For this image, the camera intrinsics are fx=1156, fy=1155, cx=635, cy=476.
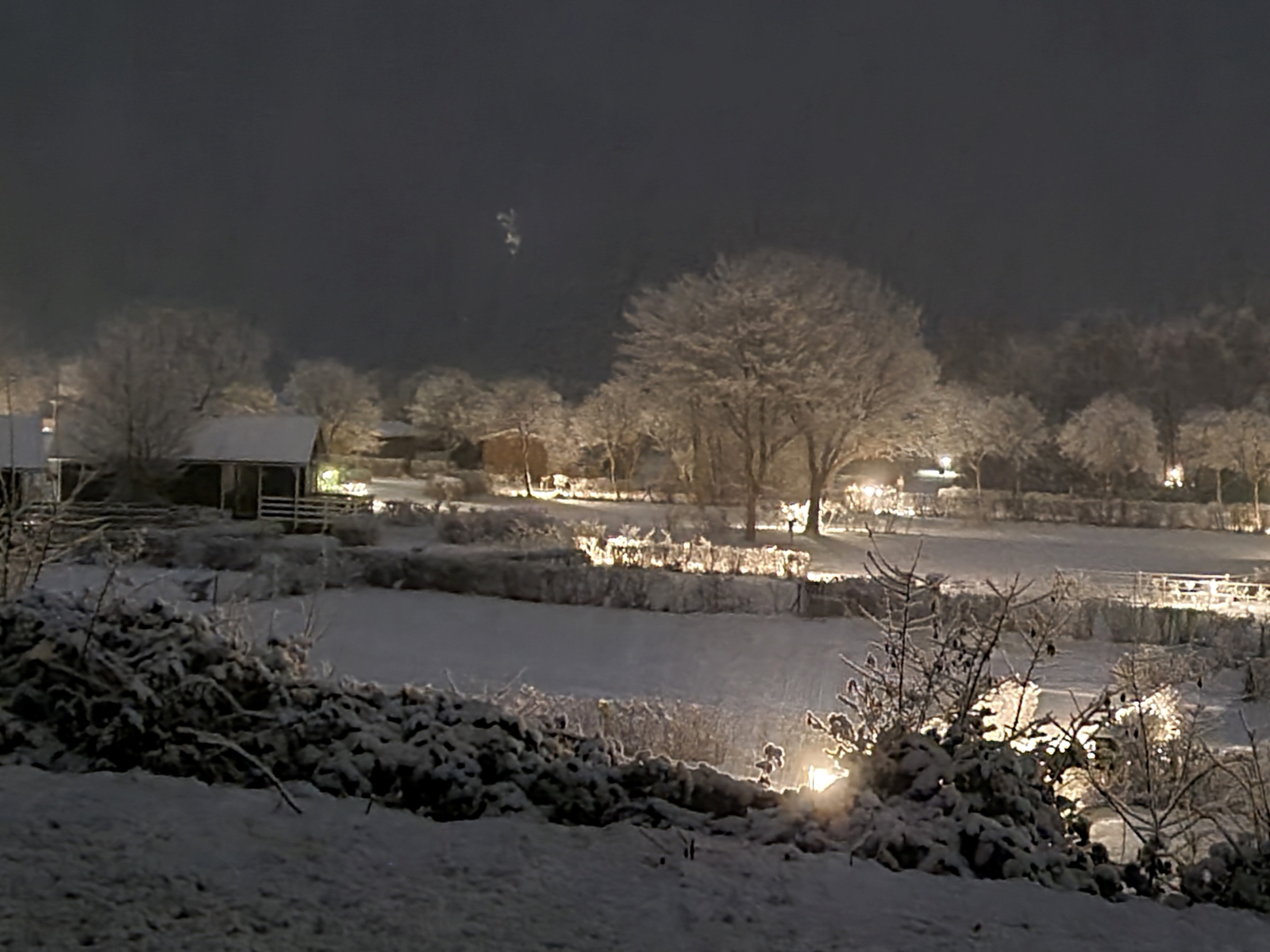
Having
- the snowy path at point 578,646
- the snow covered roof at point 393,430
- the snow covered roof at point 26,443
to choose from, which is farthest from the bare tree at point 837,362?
the snow covered roof at point 393,430

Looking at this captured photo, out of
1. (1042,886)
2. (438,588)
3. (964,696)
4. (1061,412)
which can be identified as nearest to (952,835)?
(1042,886)

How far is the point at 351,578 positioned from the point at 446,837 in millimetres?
22920

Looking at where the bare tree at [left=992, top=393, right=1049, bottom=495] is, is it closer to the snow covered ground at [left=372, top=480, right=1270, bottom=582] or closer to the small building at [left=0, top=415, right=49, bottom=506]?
the snow covered ground at [left=372, top=480, right=1270, bottom=582]

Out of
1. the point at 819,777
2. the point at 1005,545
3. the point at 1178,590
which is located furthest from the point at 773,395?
the point at 819,777

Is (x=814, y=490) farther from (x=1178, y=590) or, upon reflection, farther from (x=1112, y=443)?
(x=1112, y=443)

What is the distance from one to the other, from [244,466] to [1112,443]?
3803 centimetres

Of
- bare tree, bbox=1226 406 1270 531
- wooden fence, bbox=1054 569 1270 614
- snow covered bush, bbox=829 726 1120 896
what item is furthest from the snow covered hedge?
bare tree, bbox=1226 406 1270 531

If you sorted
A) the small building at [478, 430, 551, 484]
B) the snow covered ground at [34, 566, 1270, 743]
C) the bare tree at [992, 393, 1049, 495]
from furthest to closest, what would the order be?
the small building at [478, 430, 551, 484] → the bare tree at [992, 393, 1049, 495] → the snow covered ground at [34, 566, 1270, 743]

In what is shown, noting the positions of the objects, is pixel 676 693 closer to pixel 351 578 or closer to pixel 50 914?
pixel 351 578

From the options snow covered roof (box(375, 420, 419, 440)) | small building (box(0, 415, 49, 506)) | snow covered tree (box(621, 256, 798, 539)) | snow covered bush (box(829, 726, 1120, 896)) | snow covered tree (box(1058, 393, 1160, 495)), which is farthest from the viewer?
snow covered roof (box(375, 420, 419, 440))

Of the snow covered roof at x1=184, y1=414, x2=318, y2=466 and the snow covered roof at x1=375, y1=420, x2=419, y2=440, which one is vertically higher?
the snow covered roof at x1=375, y1=420, x2=419, y2=440

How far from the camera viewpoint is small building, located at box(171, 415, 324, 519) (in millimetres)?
36344

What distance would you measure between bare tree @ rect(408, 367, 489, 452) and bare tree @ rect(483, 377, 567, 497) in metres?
1.17

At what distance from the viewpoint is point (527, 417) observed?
58625 mm
